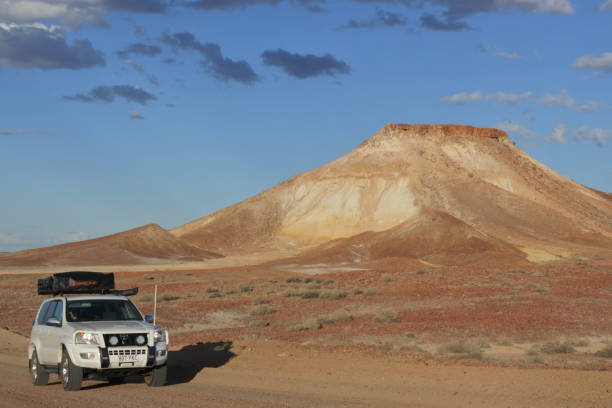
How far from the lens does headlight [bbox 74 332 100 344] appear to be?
488 inches

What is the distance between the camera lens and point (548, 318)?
25484 mm

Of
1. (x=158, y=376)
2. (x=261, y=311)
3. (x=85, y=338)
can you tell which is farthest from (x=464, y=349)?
(x=261, y=311)

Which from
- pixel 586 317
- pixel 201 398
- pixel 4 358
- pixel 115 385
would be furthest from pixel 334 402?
pixel 586 317

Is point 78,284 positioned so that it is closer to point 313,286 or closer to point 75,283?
point 75,283

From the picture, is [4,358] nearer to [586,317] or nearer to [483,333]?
[483,333]

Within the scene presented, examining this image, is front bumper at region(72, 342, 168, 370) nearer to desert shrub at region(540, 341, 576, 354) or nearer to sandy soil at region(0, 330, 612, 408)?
sandy soil at region(0, 330, 612, 408)

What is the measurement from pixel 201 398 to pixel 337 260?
217 feet

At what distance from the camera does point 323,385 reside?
13.9 m

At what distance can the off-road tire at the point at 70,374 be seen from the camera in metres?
12.4

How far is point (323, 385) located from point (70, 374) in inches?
179

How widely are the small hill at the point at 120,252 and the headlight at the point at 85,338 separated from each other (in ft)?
225

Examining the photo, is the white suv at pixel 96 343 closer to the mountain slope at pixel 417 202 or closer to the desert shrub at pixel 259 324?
the desert shrub at pixel 259 324

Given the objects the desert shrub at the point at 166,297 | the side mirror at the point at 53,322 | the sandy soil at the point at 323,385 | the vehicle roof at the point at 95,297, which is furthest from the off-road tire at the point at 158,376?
the desert shrub at the point at 166,297

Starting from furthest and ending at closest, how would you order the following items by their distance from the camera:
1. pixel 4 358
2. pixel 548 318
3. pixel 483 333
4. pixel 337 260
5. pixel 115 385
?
pixel 337 260
pixel 548 318
pixel 483 333
pixel 4 358
pixel 115 385
